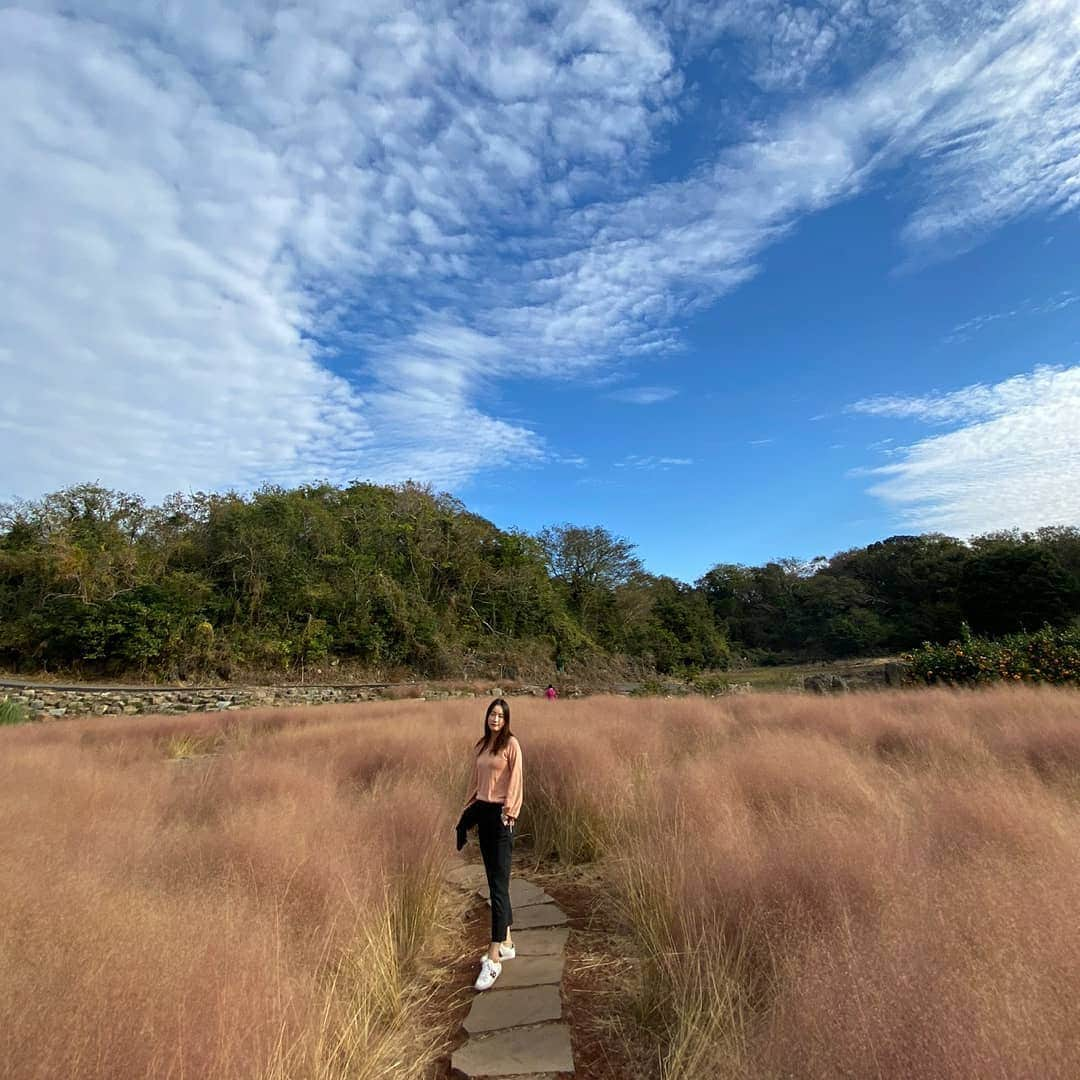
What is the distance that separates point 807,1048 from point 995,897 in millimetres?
967

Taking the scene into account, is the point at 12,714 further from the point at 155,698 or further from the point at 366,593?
the point at 366,593

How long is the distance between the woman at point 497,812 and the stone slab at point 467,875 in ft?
4.10

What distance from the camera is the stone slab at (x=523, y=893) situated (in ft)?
14.7

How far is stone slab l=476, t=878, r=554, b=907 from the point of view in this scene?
14.7 ft

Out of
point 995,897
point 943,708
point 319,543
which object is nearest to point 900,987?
point 995,897

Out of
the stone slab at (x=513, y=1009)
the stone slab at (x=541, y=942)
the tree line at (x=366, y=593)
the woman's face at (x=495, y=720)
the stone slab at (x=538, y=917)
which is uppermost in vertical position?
the tree line at (x=366, y=593)

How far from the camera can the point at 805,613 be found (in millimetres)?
48938

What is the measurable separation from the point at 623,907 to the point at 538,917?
0.85m

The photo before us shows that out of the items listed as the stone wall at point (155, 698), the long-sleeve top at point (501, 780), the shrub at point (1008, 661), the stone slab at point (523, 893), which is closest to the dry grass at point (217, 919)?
the long-sleeve top at point (501, 780)

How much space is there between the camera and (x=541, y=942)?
3.82 metres

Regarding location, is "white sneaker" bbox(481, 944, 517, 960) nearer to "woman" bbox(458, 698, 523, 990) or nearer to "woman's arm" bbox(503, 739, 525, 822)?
"woman" bbox(458, 698, 523, 990)

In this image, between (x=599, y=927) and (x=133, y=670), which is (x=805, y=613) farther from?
(x=599, y=927)

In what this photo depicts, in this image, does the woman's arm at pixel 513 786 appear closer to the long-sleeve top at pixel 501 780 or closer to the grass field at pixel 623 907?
the long-sleeve top at pixel 501 780

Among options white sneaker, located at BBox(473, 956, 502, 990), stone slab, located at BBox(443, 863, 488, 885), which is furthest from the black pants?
stone slab, located at BBox(443, 863, 488, 885)
